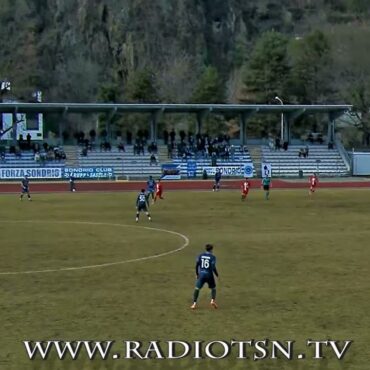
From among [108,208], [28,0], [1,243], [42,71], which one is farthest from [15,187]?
[28,0]

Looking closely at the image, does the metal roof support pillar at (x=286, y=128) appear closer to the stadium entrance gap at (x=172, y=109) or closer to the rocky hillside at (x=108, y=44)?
the stadium entrance gap at (x=172, y=109)

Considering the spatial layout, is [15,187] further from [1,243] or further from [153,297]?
[153,297]

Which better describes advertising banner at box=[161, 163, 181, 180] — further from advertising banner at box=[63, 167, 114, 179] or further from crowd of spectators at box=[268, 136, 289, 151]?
crowd of spectators at box=[268, 136, 289, 151]

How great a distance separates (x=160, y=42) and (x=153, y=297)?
141179 mm

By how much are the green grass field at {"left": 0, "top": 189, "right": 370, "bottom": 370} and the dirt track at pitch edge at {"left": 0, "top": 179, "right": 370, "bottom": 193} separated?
64.8 feet

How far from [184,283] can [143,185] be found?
142 ft

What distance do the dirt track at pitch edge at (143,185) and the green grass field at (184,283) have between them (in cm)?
1976

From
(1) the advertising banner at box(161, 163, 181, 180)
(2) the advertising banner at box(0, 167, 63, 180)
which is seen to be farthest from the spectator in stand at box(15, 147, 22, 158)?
(1) the advertising banner at box(161, 163, 181, 180)

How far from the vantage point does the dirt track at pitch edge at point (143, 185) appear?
210 ft

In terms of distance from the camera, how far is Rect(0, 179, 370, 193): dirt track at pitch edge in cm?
6400

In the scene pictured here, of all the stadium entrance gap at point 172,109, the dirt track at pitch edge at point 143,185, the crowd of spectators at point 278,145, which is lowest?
the dirt track at pitch edge at point 143,185

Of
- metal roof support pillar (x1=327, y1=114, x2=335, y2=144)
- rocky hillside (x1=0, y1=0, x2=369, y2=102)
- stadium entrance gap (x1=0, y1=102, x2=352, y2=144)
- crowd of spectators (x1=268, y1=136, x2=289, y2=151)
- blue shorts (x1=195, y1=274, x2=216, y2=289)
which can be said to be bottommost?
blue shorts (x1=195, y1=274, x2=216, y2=289)

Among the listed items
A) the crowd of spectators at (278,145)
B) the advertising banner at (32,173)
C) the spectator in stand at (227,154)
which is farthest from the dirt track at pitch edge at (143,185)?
the crowd of spectators at (278,145)

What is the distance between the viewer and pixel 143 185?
6700 centimetres
